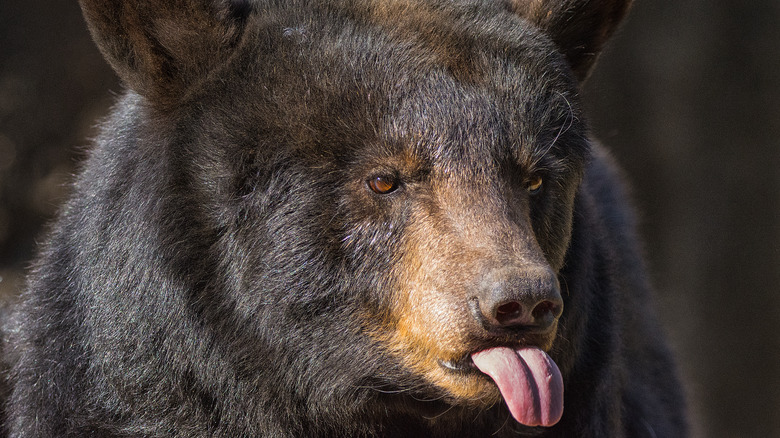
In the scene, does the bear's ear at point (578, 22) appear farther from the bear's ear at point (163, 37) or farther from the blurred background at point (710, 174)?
the blurred background at point (710, 174)

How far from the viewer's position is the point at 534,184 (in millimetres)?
3598

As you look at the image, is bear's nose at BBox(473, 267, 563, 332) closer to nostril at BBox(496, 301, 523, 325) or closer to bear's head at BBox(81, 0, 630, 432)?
nostril at BBox(496, 301, 523, 325)

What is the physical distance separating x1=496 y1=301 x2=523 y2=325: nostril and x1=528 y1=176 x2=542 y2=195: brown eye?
679 mm

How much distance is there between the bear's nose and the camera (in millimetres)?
2994

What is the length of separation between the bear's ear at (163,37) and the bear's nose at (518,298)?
1356mm

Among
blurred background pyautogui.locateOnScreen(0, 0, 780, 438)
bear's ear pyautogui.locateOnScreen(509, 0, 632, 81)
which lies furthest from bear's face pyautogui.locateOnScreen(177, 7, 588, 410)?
blurred background pyautogui.locateOnScreen(0, 0, 780, 438)

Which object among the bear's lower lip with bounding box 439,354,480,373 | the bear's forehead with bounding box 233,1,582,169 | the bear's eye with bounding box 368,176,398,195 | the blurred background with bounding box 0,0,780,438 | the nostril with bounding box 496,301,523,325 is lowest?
the blurred background with bounding box 0,0,780,438

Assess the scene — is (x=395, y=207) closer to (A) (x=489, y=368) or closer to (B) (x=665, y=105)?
(A) (x=489, y=368)

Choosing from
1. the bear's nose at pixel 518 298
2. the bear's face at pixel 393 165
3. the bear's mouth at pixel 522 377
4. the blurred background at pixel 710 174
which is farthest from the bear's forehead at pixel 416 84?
the blurred background at pixel 710 174

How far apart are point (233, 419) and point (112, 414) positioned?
1.71 feet

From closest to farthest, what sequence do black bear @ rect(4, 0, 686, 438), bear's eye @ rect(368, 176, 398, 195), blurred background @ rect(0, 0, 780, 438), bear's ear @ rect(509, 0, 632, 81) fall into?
black bear @ rect(4, 0, 686, 438), bear's eye @ rect(368, 176, 398, 195), bear's ear @ rect(509, 0, 632, 81), blurred background @ rect(0, 0, 780, 438)

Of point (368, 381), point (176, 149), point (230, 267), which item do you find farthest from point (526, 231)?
point (176, 149)

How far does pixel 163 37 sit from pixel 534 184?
147cm

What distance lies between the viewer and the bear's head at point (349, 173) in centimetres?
331
